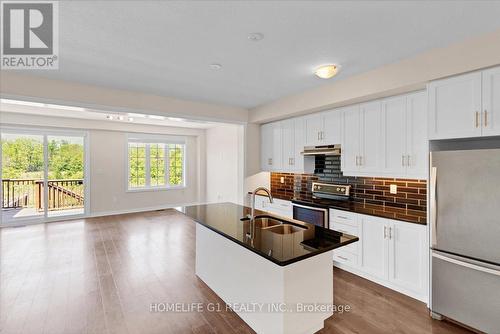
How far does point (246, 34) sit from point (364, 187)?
277 centimetres

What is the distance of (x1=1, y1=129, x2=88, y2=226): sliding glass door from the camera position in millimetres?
5516

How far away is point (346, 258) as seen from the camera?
3.27 meters

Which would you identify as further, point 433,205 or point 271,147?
point 271,147

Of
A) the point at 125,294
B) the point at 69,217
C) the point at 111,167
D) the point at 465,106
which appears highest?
the point at 465,106

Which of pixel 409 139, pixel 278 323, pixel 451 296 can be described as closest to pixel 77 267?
pixel 278 323

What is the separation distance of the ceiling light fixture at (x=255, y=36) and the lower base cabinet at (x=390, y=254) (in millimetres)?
2418

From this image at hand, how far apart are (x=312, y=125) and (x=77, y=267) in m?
4.15

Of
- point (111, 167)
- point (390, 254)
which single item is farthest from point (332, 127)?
point (111, 167)

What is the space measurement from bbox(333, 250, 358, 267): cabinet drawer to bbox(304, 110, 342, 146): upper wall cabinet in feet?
5.29

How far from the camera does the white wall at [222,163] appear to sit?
21.4 feet

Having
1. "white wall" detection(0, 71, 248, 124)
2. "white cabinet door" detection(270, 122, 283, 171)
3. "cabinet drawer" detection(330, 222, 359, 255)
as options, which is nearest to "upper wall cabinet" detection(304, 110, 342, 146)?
"white cabinet door" detection(270, 122, 283, 171)

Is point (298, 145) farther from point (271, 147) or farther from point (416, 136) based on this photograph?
point (416, 136)

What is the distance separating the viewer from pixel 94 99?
347 centimetres

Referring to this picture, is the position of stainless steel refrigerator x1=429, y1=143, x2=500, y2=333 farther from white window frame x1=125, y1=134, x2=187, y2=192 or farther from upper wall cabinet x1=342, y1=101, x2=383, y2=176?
white window frame x1=125, y1=134, x2=187, y2=192
